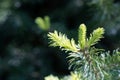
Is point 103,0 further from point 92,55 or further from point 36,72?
point 36,72

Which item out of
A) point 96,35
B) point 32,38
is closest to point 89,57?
point 96,35

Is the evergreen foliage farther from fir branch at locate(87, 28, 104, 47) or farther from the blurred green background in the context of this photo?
the blurred green background

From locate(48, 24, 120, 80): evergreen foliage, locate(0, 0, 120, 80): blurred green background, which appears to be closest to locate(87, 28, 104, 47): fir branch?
locate(48, 24, 120, 80): evergreen foliage

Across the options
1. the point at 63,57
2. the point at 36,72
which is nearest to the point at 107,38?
the point at 63,57

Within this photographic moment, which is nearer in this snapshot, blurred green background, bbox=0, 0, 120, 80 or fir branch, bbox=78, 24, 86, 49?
fir branch, bbox=78, 24, 86, 49

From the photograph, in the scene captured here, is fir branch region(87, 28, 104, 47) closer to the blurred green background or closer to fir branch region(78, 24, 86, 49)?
fir branch region(78, 24, 86, 49)

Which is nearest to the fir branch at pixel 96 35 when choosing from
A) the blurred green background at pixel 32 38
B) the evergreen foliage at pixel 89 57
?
the evergreen foliage at pixel 89 57

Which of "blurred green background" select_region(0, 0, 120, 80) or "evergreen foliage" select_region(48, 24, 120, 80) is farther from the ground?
"blurred green background" select_region(0, 0, 120, 80)

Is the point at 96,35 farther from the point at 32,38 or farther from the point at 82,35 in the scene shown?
the point at 32,38
